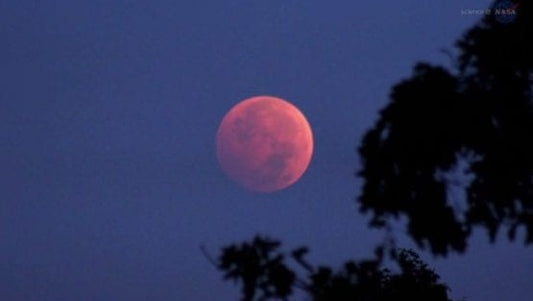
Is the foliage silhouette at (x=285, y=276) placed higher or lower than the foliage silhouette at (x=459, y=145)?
lower

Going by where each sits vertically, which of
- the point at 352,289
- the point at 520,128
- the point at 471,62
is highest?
the point at 471,62

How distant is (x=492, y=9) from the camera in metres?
15.7

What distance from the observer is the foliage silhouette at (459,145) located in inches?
593

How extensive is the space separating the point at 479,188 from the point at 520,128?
116 centimetres

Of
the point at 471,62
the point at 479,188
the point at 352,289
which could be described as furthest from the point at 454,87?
the point at 352,289

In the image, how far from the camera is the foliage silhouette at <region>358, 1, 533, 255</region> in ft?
49.4

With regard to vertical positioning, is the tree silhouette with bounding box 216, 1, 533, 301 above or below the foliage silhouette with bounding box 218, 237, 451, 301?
above

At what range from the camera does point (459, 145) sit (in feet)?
50.4

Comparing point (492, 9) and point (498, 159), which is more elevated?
point (492, 9)

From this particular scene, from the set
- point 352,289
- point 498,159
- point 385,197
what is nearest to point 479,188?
point 498,159

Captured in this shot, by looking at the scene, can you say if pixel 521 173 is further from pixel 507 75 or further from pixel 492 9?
pixel 492 9

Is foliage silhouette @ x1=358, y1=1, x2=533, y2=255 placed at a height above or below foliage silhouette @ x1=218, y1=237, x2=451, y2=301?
above

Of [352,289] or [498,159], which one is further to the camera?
[498,159]

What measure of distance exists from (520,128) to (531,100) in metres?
0.59
